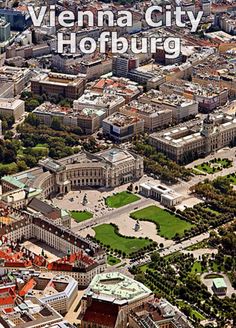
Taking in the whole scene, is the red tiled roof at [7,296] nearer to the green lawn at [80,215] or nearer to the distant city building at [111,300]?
the distant city building at [111,300]

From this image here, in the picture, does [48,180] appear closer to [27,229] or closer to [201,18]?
[27,229]

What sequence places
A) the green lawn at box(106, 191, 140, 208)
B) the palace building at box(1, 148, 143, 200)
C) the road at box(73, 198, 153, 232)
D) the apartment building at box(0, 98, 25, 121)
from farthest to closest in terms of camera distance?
the apartment building at box(0, 98, 25, 121) → the palace building at box(1, 148, 143, 200) → the green lawn at box(106, 191, 140, 208) → the road at box(73, 198, 153, 232)

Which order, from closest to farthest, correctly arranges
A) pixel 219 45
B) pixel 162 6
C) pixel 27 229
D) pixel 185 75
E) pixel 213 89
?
pixel 27 229 < pixel 213 89 < pixel 185 75 < pixel 219 45 < pixel 162 6

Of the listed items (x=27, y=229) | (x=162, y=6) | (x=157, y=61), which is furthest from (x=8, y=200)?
(x=162, y=6)

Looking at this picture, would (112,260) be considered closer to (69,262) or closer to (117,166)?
(69,262)

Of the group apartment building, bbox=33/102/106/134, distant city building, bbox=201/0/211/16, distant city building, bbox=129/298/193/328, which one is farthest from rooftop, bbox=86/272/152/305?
distant city building, bbox=201/0/211/16

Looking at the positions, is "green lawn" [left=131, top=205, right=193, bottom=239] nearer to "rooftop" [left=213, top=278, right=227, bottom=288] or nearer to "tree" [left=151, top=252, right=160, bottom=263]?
"tree" [left=151, top=252, right=160, bottom=263]
